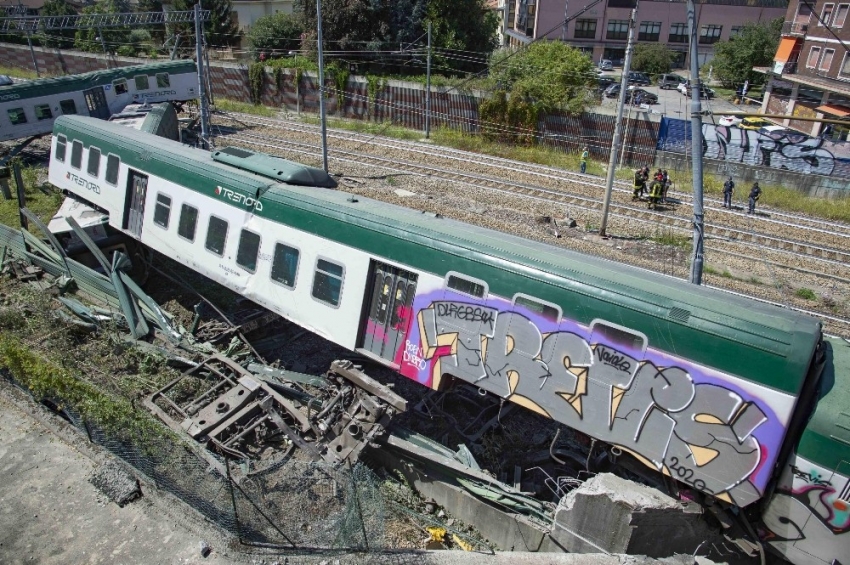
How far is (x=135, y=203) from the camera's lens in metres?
15.8

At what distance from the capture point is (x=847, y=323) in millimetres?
16203

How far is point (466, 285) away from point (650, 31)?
59606 millimetres

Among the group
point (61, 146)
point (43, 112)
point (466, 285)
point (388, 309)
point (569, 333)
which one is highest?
point (61, 146)

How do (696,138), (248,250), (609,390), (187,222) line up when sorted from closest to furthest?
(609,390) → (696,138) → (248,250) → (187,222)

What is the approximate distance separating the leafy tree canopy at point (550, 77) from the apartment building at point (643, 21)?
1005 inches

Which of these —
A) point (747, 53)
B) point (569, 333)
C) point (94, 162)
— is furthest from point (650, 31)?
point (569, 333)

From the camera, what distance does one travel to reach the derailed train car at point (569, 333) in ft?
25.4

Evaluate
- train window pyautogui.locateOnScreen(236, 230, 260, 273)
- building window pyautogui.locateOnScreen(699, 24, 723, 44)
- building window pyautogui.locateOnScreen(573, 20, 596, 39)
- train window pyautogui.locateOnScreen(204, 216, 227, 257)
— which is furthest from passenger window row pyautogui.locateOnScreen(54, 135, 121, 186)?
building window pyautogui.locateOnScreen(699, 24, 723, 44)

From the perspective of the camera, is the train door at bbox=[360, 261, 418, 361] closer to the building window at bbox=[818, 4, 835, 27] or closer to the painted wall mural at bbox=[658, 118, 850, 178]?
the painted wall mural at bbox=[658, 118, 850, 178]

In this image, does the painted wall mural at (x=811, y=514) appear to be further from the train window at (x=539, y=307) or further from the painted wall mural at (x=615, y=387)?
the train window at (x=539, y=307)

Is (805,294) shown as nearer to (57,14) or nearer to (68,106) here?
(68,106)

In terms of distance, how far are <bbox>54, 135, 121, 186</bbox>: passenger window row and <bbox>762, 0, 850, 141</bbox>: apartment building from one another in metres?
37.9

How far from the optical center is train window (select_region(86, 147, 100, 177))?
1697 centimetres

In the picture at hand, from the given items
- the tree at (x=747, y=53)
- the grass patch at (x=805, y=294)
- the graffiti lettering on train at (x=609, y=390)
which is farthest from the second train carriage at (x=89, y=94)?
the tree at (x=747, y=53)
